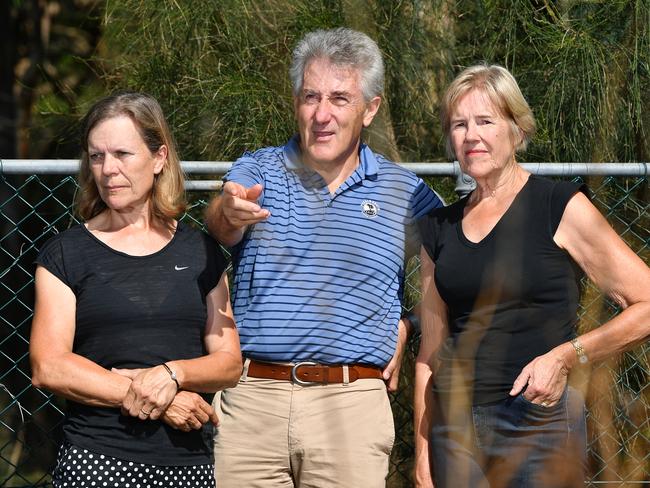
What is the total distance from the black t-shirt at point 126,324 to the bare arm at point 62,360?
3 cm

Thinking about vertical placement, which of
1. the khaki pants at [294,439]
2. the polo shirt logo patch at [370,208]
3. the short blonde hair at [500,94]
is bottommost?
the khaki pants at [294,439]

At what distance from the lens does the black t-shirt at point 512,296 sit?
8.76 ft

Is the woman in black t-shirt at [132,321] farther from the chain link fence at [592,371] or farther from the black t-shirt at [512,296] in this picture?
the black t-shirt at [512,296]

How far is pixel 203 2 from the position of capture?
4.23m

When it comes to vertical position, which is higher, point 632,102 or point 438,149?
point 632,102

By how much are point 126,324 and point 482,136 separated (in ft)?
3.33

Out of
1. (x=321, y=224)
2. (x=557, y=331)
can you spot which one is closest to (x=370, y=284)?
(x=321, y=224)

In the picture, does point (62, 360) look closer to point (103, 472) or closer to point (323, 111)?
point (103, 472)

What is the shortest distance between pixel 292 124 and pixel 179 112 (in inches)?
18.3

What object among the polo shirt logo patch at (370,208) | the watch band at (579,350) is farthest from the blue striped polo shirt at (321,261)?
the watch band at (579,350)

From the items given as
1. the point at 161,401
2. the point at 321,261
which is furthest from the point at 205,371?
the point at 321,261

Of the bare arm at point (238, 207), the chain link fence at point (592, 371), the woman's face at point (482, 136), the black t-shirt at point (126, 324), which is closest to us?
the bare arm at point (238, 207)

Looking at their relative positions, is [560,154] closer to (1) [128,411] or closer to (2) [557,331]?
(2) [557,331]

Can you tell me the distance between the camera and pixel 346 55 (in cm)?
303
